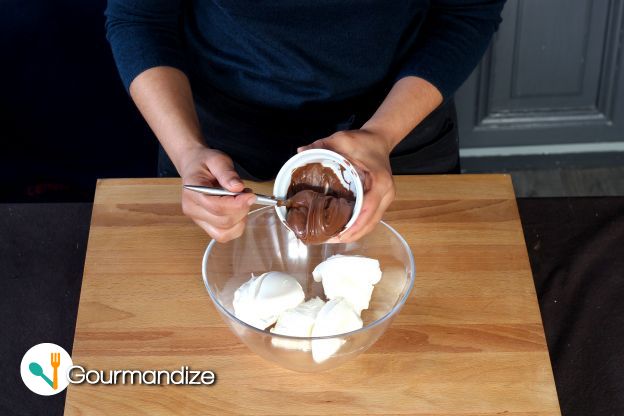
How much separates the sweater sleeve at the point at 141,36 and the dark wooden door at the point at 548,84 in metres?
1.07

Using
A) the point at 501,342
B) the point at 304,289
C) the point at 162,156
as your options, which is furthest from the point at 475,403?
the point at 162,156

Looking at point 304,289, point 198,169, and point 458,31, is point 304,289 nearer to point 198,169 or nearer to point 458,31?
point 198,169

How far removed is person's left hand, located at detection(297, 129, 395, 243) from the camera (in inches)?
39.7

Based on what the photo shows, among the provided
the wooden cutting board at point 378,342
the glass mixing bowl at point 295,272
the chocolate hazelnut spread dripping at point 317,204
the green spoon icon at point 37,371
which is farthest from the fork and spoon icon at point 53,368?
the chocolate hazelnut spread dripping at point 317,204

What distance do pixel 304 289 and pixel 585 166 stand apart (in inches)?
64.8

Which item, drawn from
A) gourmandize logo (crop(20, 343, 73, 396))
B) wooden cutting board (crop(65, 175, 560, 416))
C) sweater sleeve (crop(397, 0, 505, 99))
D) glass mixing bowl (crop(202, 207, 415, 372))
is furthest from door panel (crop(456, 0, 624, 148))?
gourmandize logo (crop(20, 343, 73, 396))

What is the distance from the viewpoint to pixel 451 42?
4.44 ft

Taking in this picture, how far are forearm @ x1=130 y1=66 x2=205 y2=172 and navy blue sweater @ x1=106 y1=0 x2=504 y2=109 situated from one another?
26 millimetres

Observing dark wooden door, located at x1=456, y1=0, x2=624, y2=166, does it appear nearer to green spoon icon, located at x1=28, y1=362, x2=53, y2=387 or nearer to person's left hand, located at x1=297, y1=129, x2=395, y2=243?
person's left hand, located at x1=297, y1=129, x2=395, y2=243

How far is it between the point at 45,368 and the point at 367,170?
0.55 meters

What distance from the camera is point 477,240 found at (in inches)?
45.4

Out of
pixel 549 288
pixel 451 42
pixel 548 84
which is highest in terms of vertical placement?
pixel 451 42

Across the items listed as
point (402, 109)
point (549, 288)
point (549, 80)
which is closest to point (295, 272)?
point (402, 109)

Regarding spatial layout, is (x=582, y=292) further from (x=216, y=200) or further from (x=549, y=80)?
(x=549, y=80)
